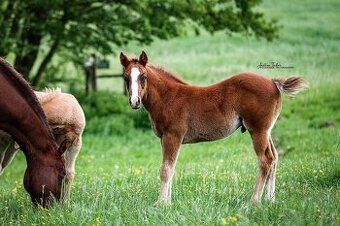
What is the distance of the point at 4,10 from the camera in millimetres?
16156

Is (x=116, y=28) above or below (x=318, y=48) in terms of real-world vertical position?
above

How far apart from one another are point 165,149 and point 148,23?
28.9ft

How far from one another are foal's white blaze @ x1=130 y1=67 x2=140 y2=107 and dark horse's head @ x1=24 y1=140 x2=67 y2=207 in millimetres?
1015

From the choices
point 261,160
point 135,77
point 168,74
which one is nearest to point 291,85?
point 261,160

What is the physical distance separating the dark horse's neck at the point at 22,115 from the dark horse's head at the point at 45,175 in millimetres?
91

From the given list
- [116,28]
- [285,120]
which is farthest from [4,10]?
[285,120]

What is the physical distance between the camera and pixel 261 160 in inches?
282

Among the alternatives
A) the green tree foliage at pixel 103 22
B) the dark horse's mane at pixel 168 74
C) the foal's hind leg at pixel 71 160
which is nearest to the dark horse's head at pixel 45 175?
the foal's hind leg at pixel 71 160

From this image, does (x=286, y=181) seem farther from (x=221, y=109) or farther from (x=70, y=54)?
(x=70, y=54)

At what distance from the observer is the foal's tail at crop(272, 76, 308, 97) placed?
23.3ft

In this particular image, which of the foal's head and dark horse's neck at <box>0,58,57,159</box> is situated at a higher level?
the foal's head

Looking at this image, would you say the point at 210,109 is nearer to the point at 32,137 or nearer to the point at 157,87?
the point at 157,87

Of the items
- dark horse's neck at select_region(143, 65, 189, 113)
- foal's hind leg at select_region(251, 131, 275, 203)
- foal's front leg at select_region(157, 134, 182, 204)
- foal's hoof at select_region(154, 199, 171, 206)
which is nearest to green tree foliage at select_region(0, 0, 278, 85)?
dark horse's neck at select_region(143, 65, 189, 113)

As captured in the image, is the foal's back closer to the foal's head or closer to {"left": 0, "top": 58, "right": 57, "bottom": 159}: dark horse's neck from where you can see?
the foal's head
